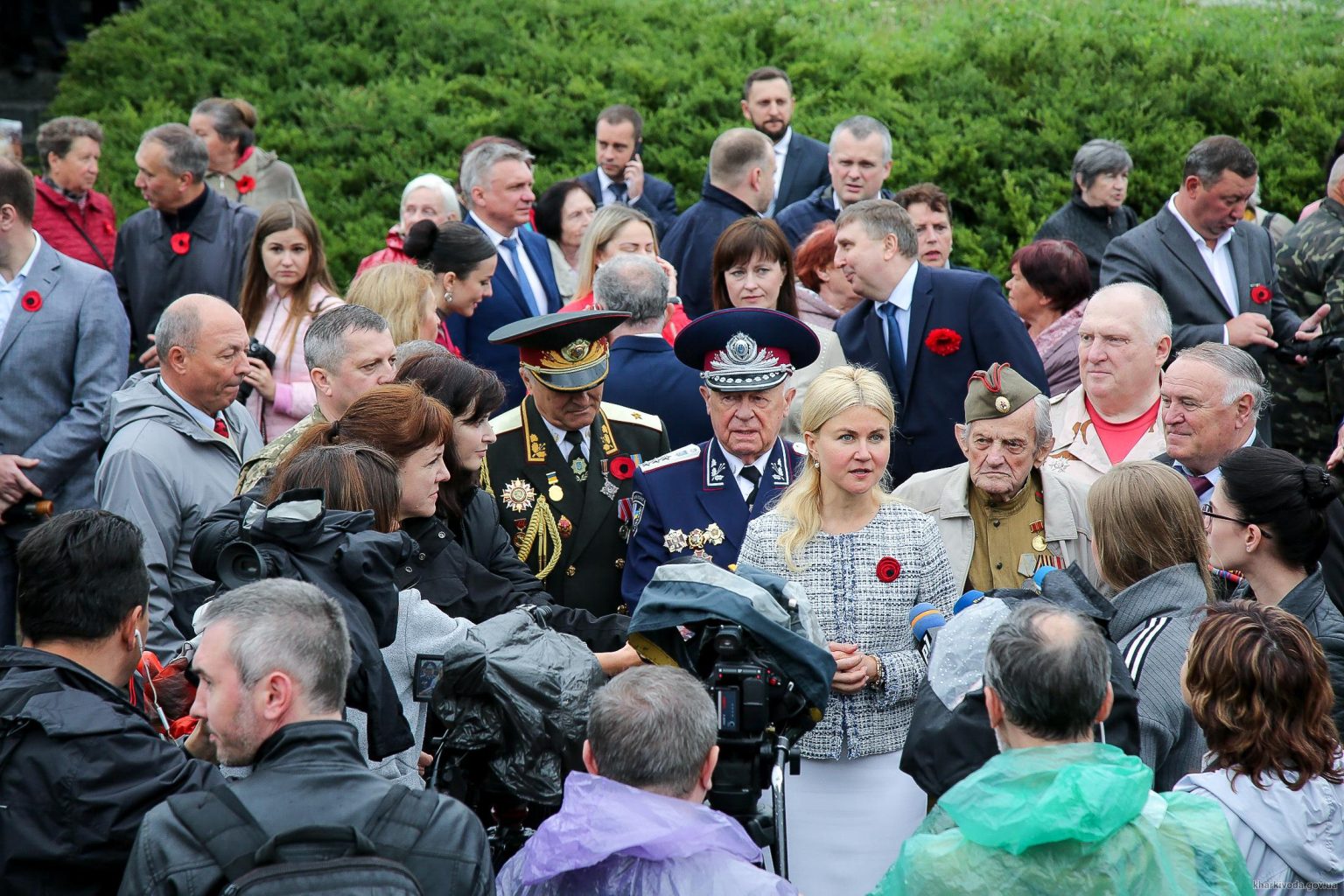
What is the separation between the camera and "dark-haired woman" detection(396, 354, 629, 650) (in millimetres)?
4332

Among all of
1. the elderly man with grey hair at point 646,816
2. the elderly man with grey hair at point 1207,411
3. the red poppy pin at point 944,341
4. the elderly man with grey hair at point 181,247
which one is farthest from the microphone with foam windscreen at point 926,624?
the elderly man with grey hair at point 181,247

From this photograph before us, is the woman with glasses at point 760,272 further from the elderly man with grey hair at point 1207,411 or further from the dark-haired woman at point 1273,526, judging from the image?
the dark-haired woman at point 1273,526

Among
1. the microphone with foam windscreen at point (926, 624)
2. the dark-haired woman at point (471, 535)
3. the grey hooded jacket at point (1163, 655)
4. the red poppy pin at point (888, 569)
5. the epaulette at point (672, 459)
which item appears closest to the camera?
the grey hooded jacket at point (1163, 655)

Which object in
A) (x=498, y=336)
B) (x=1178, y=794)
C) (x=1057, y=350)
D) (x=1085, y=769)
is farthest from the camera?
(x=1057, y=350)

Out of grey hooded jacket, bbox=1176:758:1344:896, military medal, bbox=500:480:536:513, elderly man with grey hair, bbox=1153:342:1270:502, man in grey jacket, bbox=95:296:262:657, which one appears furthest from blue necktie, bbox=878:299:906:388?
grey hooded jacket, bbox=1176:758:1344:896

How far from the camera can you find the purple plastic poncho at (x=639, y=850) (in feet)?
9.67

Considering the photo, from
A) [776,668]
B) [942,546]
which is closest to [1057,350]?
[942,546]

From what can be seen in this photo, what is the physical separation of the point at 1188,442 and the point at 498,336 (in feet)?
8.23

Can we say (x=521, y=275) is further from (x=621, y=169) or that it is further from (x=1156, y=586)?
(x=1156, y=586)

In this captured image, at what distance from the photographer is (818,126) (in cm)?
1160

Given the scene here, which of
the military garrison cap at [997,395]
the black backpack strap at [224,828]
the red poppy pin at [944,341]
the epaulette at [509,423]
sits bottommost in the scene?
the red poppy pin at [944,341]

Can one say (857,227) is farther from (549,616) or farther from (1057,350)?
(549,616)

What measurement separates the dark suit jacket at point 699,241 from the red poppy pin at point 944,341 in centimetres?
199

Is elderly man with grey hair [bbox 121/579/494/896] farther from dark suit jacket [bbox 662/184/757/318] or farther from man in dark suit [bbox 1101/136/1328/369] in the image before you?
man in dark suit [bbox 1101/136/1328/369]
